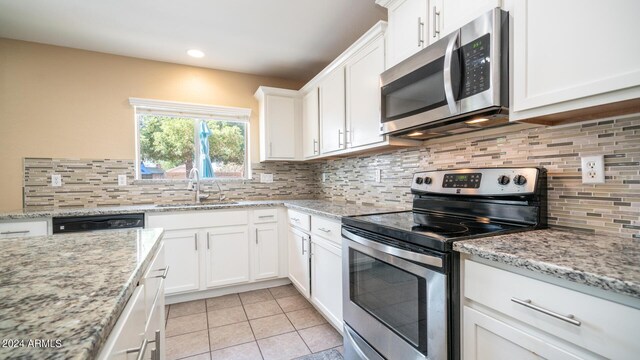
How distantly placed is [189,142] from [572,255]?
3295 millimetres

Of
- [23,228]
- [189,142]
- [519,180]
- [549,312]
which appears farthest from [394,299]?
[189,142]

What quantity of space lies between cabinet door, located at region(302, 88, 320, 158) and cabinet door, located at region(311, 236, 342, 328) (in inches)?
42.8

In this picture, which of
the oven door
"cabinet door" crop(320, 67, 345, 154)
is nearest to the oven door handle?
the oven door

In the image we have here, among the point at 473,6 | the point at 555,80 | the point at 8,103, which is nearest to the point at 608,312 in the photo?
the point at 555,80

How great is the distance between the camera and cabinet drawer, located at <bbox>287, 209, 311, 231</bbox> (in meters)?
2.38

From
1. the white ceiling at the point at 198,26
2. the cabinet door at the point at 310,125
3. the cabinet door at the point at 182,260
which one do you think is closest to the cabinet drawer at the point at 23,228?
the cabinet door at the point at 182,260

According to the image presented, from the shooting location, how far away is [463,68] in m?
1.27

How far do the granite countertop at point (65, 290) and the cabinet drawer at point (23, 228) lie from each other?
4.27ft

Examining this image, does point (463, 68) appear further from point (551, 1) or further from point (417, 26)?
point (417, 26)

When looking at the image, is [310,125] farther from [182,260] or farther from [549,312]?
[549,312]

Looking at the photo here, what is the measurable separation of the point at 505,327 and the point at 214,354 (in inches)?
67.7

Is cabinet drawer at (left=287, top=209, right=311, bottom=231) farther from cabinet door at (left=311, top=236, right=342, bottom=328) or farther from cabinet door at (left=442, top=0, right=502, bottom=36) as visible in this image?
cabinet door at (left=442, top=0, right=502, bottom=36)

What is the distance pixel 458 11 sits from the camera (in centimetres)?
133

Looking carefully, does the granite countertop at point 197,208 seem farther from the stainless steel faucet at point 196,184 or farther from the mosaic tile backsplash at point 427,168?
the stainless steel faucet at point 196,184
